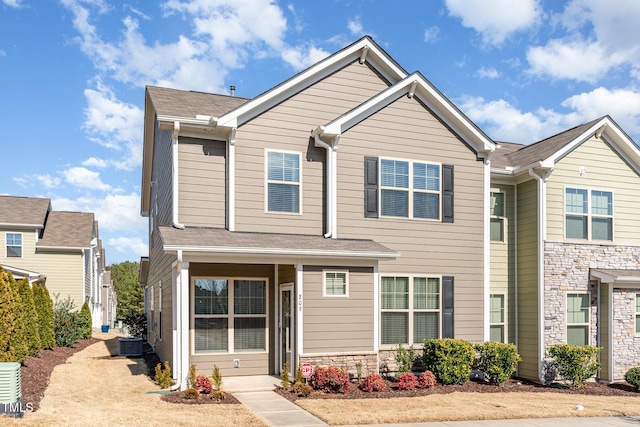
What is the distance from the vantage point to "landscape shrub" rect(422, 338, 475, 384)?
13.8m

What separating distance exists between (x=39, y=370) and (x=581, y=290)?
47.0 ft

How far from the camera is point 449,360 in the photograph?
542 inches

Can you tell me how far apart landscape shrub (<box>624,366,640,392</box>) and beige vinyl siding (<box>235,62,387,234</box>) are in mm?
8732

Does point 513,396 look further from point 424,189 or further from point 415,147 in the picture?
point 415,147

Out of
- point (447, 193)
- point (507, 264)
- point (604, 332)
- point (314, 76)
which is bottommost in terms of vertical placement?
point (604, 332)

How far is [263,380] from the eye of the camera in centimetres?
1326

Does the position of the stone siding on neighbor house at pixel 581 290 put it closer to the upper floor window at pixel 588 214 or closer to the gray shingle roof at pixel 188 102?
the upper floor window at pixel 588 214

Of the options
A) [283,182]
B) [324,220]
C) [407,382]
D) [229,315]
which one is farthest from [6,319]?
[407,382]

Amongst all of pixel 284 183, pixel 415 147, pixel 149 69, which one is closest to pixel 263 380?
pixel 284 183

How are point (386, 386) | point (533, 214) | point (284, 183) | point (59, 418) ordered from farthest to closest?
1. point (533, 214)
2. point (284, 183)
3. point (386, 386)
4. point (59, 418)

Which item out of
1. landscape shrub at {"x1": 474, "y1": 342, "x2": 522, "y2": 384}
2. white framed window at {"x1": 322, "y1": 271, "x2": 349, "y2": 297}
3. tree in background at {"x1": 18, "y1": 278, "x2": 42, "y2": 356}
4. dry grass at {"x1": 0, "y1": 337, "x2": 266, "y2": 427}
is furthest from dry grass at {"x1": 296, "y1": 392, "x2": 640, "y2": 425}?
tree in background at {"x1": 18, "y1": 278, "x2": 42, "y2": 356}

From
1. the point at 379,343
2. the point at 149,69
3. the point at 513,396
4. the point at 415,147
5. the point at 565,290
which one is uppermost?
the point at 149,69

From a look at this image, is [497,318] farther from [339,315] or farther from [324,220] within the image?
[324,220]

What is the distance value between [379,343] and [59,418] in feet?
24.8
